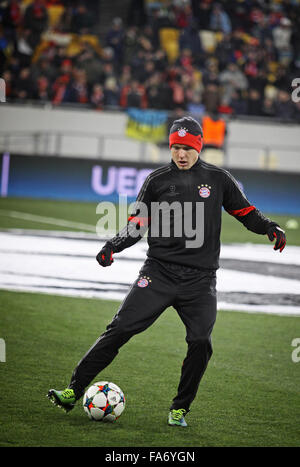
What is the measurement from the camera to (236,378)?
22.6 ft

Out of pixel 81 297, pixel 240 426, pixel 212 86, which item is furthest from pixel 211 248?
pixel 212 86

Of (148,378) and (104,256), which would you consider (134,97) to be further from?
(104,256)

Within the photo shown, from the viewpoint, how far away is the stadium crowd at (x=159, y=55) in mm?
23812

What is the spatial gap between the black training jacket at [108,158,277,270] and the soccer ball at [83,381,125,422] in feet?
3.15

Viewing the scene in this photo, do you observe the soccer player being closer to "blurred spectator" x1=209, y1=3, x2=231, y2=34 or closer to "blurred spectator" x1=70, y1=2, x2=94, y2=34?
"blurred spectator" x1=70, y1=2, x2=94, y2=34

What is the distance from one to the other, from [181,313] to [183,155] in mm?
1070

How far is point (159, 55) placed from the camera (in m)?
25.2

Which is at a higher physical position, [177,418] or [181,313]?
[181,313]

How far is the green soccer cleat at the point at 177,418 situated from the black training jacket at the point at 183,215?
0.98 meters

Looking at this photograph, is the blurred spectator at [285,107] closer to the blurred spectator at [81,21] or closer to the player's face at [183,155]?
the blurred spectator at [81,21]

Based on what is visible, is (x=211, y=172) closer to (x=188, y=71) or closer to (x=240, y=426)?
(x=240, y=426)

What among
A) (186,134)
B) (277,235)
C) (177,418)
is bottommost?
(177,418)

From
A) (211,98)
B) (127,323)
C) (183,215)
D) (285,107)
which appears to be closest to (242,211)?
(183,215)

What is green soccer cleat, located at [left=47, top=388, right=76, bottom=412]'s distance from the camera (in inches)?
215
